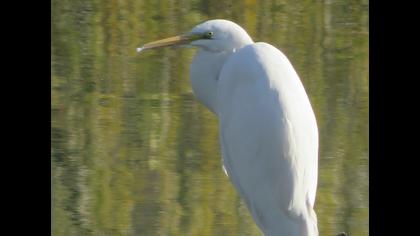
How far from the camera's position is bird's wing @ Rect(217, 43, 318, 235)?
3.53 metres

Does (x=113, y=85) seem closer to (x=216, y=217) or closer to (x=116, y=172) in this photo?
(x=116, y=172)

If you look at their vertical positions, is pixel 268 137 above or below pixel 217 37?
below

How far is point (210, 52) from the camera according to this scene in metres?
3.88

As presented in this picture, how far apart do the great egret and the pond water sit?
85 centimetres

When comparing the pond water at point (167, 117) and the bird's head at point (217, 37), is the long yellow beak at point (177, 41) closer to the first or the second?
the bird's head at point (217, 37)

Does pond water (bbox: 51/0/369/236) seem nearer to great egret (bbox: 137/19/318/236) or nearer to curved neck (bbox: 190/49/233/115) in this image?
curved neck (bbox: 190/49/233/115)

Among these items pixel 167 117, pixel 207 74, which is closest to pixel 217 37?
pixel 207 74

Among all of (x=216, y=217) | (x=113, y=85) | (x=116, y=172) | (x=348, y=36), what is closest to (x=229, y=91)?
(x=216, y=217)

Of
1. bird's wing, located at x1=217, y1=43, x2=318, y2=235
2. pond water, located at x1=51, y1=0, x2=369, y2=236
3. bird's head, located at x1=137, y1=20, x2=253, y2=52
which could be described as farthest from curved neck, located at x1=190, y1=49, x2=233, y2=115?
pond water, located at x1=51, y1=0, x2=369, y2=236

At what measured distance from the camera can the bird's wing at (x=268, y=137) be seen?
3527 millimetres

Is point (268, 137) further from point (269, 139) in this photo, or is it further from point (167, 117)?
point (167, 117)

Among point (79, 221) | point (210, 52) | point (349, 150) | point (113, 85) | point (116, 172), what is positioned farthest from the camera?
point (113, 85)

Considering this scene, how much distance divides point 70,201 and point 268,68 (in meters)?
1.28

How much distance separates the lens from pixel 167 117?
18.2 ft
